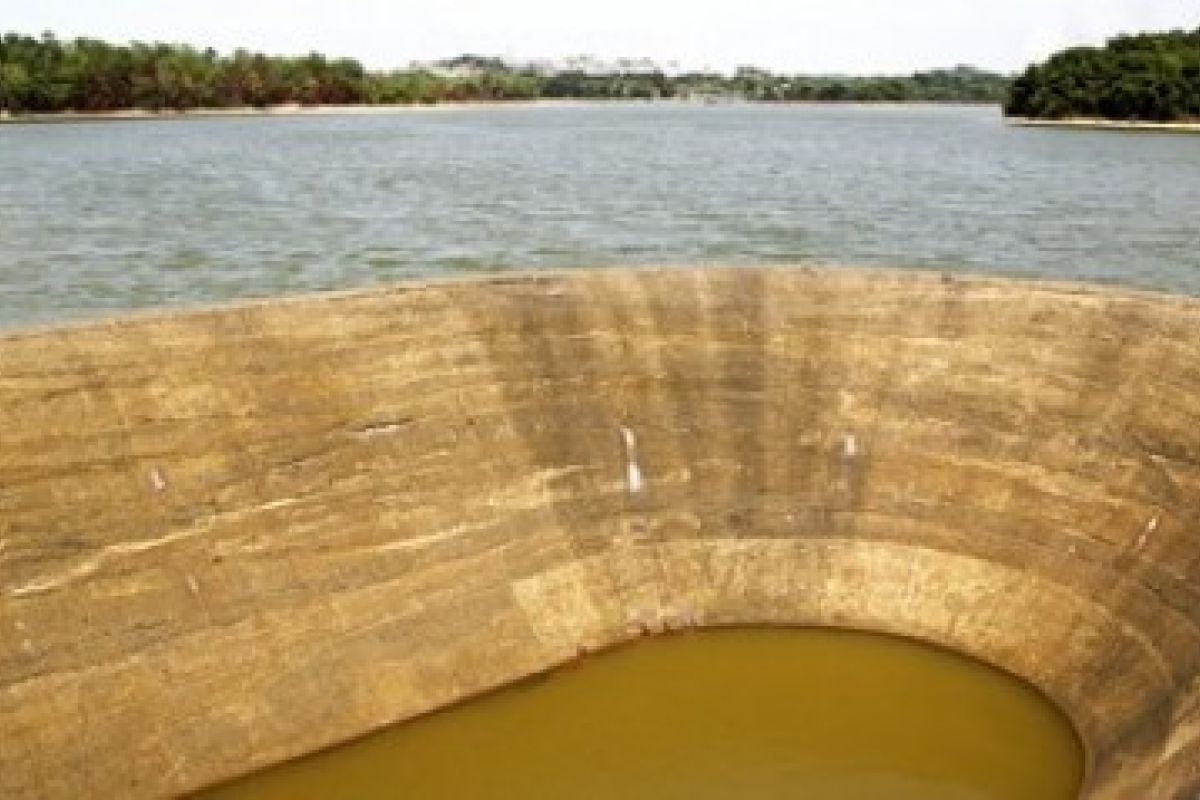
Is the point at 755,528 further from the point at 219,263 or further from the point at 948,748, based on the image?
the point at 219,263

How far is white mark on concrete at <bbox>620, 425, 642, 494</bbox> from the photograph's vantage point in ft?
36.4

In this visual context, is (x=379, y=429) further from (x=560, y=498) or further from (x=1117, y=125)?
(x=1117, y=125)

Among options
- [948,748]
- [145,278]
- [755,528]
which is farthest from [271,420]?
[145,278]

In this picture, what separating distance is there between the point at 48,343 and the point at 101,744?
2748mm

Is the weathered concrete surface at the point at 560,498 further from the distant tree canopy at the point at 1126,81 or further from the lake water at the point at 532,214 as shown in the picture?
the distant tree canopy at the point at 1126,81

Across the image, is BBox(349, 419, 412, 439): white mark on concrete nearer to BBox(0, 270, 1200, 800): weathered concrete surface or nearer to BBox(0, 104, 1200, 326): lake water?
BBox(0, 270, 1200, 800): weathered concrete surface

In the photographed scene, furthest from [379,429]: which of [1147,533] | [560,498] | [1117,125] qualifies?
[1117,125]

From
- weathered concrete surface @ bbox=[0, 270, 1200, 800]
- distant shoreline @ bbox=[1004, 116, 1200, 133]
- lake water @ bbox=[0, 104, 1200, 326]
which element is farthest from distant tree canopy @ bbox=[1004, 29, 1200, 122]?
weathered concrete surface @ bbox=[0, 270, 1200, 800]

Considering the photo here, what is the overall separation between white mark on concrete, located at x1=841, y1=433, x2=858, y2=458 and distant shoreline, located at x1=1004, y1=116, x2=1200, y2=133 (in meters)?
61.2

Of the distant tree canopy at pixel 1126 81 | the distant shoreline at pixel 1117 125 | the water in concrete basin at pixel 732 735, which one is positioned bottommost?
the distant shoreline at pixel 1117 125

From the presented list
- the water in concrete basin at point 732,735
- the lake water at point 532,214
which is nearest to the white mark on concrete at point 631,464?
the water in concrete basin at point 732,735

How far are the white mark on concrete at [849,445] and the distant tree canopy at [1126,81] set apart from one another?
6140 centimetres

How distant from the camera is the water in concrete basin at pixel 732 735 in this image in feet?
28.5

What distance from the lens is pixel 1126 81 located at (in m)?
66.8
